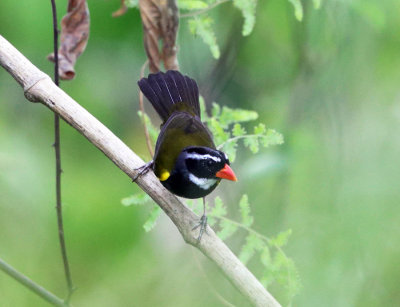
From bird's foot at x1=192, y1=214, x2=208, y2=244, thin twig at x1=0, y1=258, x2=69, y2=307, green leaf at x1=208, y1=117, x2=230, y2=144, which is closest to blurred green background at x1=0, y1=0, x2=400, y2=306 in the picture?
thin twig at x1=0, y1=258, x2=69, y2=307

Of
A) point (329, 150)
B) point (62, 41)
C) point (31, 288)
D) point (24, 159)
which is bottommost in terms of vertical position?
point (329, 150)

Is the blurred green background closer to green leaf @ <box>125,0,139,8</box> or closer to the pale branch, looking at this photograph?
the pale branch

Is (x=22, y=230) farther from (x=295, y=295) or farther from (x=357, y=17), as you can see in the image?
(x=357, y=17)

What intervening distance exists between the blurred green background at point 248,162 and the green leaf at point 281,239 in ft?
0.09

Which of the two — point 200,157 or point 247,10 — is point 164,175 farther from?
point 247,10

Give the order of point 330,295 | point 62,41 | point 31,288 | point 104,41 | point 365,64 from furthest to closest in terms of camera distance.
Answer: point 104,41, point 365,64, point 62,41, point 31,288, point 330,295

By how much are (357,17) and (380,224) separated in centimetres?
111

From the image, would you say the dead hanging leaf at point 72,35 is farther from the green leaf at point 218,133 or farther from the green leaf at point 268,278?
the green leaf at point 268,278

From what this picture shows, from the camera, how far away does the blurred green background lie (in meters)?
1.47

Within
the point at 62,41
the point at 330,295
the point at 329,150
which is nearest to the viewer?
the point at 330,295

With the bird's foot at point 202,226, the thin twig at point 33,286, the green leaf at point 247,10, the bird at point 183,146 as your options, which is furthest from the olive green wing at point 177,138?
the thin twig at point 33,286

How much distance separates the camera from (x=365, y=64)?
2211mm

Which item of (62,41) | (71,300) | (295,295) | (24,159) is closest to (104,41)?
(24,159)

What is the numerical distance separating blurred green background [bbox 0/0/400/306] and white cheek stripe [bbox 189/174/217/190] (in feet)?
0.62
